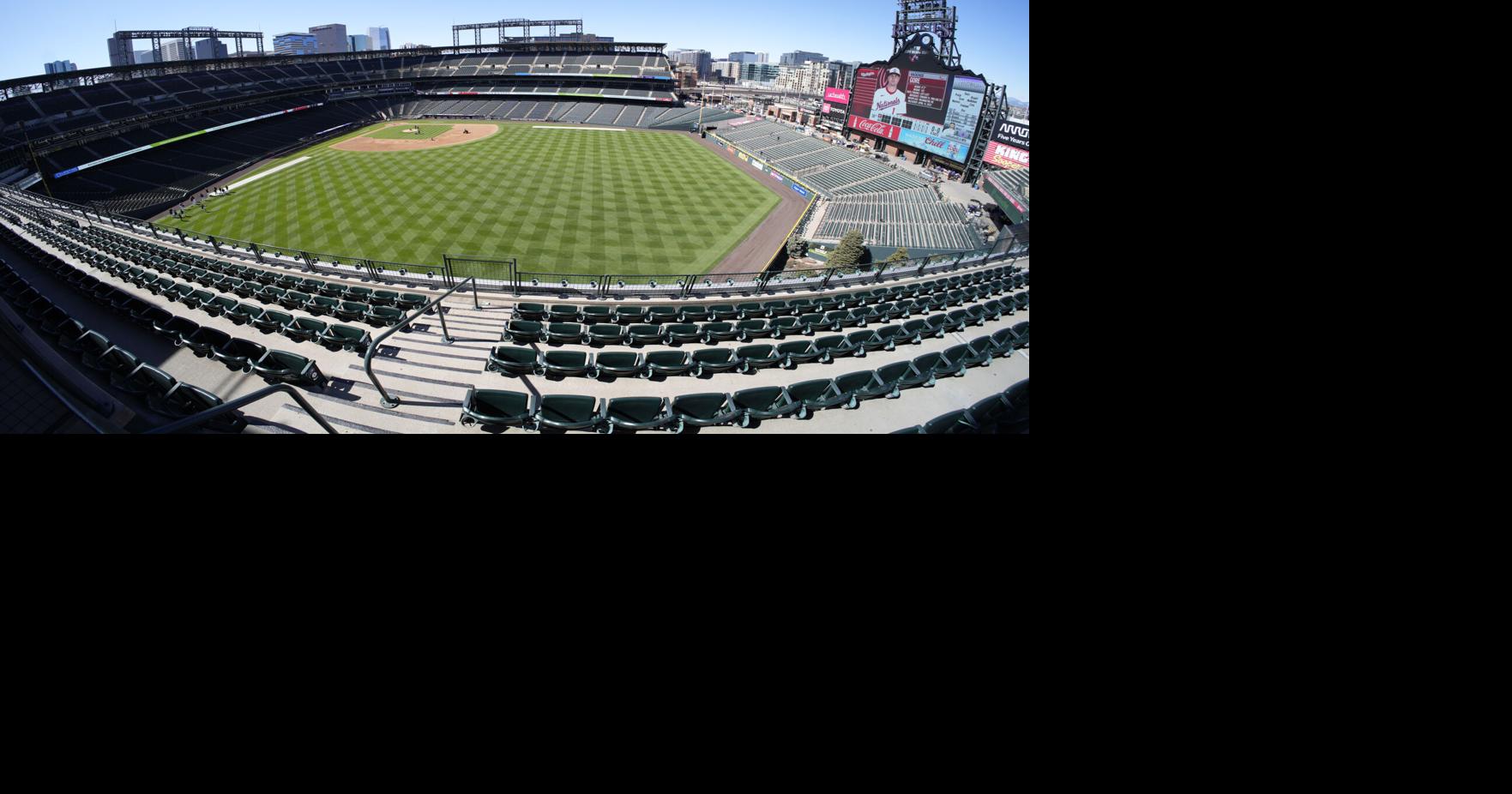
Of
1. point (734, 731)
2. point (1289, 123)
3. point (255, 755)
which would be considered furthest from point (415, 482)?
point (1289, 123)

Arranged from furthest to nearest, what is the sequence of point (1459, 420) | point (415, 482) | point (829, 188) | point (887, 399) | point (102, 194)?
point (829, 188) < point (102, 194) < point (887, 399) < point (415, 482) < point (1459, 420)

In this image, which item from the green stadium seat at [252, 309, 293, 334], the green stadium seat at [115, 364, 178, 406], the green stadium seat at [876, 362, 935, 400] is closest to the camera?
the green stadium seat at [115, 364, 178, 406]

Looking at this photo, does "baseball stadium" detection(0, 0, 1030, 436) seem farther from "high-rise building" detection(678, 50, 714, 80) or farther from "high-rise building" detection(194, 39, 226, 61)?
"high-rise building" detection(678, 50, 714, 80)

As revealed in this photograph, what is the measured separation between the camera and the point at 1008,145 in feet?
82.4

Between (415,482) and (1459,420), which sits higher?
(1459,420)

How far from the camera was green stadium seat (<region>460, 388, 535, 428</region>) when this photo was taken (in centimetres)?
474

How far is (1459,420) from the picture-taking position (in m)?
1.84

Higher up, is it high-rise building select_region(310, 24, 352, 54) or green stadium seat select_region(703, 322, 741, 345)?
high-rise building select_region(310, 24, 352, 54)

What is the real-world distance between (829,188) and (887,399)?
24.4m

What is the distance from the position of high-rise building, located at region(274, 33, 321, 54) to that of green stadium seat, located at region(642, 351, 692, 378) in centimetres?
6837

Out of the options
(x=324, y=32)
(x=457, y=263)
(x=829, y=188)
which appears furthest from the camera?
(x=324, y=32)

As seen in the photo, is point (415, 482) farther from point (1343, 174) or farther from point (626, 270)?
point (626, 270)

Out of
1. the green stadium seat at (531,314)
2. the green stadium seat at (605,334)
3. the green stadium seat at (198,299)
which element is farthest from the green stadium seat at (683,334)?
the green stadium seat at (198,299)

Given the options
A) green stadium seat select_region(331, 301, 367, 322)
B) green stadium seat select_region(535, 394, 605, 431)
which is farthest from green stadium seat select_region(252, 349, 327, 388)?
green stadium seat select_region(535, 394, 605, 431)
